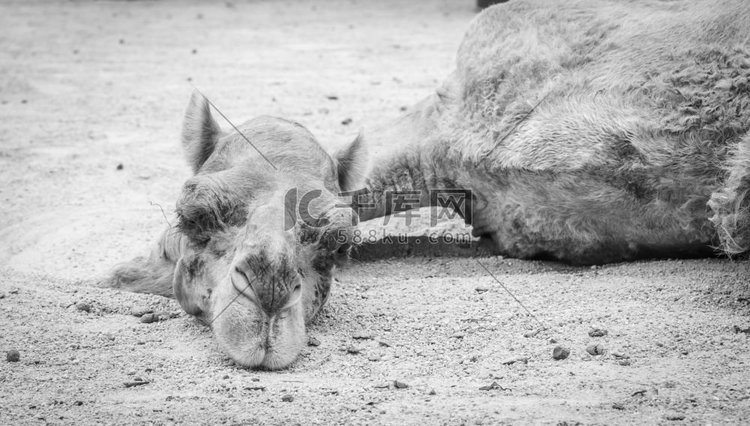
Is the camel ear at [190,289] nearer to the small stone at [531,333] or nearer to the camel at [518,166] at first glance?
the camel at [518,166]

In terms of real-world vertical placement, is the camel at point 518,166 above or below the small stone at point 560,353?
above

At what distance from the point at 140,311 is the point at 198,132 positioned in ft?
2.89

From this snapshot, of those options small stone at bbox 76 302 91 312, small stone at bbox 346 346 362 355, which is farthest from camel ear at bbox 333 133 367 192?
small stone at bbox 76 302 91 312

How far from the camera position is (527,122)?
16.2ft

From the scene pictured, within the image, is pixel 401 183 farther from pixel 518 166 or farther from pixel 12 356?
pixel 12 356

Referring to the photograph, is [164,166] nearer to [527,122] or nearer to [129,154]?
[129,154]

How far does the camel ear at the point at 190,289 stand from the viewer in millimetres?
3803

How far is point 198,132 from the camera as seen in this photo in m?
4.29

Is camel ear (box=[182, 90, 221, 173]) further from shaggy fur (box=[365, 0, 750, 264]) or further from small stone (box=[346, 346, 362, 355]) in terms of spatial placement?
shaggy fur (box=[365, 0, 750, 264])

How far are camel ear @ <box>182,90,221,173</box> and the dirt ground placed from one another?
731mm

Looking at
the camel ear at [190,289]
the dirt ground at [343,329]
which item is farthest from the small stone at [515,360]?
the camel ear at [190,289]

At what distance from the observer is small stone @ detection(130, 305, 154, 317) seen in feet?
13.5

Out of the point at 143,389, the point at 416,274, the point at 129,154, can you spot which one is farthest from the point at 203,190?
the point at 129,154

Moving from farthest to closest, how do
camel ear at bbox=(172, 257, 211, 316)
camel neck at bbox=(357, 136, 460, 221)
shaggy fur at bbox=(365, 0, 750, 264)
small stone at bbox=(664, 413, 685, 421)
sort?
camel neck at bbox=(357, 136, 460, 221), shaggy fur at bbox=(365, 0, 750, 264), camel ear at bbox=(172, 257, 211, 316), small stone at bbox=(664, 413, 685, 421)
